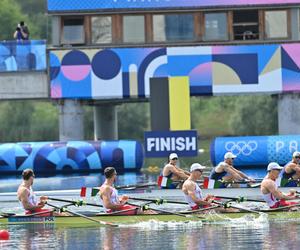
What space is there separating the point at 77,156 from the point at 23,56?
5.11 metres

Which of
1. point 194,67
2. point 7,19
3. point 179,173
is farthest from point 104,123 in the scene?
point 7,19

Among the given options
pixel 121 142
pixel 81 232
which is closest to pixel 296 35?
pixel 121 142

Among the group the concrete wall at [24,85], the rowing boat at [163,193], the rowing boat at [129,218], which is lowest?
the rowing boat at [129,218]

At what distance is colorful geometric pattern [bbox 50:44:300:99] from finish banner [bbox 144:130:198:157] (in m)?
8.20

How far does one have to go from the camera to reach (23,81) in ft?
131

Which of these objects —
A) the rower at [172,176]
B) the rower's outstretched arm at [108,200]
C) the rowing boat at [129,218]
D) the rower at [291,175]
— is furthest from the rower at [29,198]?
the rower at [291,175]

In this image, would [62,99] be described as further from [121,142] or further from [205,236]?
[205,236]

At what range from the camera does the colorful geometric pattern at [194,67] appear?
3928 cm

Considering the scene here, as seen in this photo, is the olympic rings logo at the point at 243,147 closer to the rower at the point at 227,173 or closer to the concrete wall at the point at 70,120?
the concrete wall at the point at 70,120

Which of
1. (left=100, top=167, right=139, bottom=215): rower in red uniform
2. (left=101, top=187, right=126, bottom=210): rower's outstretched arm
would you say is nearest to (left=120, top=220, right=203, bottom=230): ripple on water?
(left=100, top=167, right=139, bottom=215): rower in red uniform

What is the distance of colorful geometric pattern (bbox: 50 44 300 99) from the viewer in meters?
39.3

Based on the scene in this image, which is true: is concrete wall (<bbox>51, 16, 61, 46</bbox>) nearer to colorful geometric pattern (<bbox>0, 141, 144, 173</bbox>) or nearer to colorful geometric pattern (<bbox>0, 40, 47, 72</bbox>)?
colorful geometric pattern (<bbox>0, 40, 47, 72</bbox>)

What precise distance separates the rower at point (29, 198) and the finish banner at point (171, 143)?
9305 millimetres

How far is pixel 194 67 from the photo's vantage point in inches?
1551
